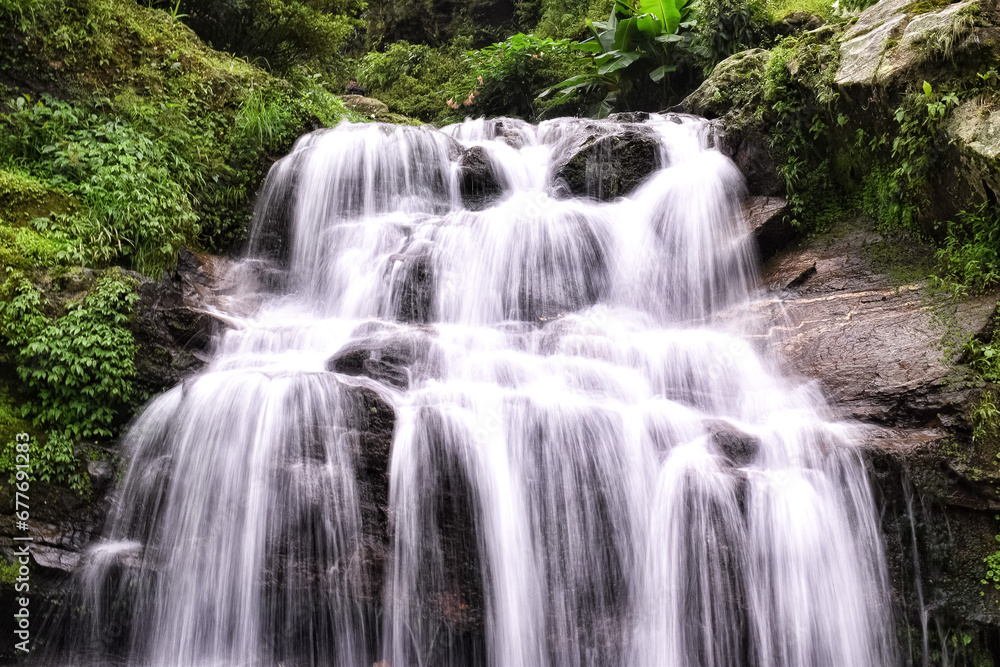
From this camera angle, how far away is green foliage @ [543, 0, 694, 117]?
12.0 meters

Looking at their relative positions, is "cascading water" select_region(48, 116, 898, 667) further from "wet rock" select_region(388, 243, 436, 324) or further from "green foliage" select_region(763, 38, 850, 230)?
"green foliage" select_region(763, 38, 850, 230)

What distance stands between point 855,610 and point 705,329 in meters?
3.25

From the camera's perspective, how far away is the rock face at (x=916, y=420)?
451cm

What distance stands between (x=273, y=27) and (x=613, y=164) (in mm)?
6321

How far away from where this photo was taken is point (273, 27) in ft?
35.4

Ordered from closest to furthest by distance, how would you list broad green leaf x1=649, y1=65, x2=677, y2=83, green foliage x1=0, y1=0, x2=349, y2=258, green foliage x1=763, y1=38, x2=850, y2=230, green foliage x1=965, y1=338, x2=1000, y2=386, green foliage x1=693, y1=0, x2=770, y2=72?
green foliage x1=965, y1=338, x2=1000, y2=386 → green foliage x1=0, y1=0, x2=349, y2=258 → green foliage x1=763, y1=38, x2=850, y2=230 → green foliage x1=693, y1=0, x2=770, y2=72 → broad green leaf x1=649, y1=65, x2=677, y2=83

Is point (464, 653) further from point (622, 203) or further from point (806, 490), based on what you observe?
point (622, 203)

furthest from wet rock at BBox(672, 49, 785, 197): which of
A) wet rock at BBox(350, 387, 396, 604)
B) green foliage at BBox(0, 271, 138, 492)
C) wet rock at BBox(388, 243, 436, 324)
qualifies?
green foliage at BBox(0, 271, 138, 492)

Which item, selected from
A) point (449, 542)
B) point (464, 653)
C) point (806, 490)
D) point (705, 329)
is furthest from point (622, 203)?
point (464, 653)

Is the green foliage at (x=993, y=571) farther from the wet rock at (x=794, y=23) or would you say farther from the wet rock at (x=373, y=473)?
the wet rock at (x=794, y=23)

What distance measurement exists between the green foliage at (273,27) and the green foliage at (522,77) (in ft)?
11.9

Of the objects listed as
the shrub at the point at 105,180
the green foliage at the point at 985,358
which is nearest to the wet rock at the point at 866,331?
the green foliage at the point at 985,358
